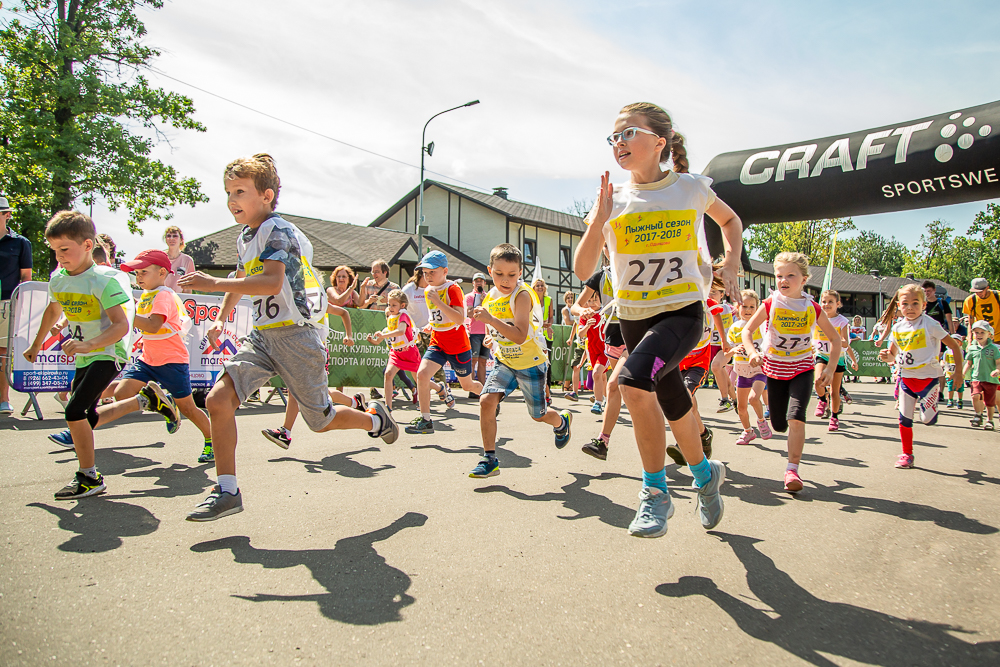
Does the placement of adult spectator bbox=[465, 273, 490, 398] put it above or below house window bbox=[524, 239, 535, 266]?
below

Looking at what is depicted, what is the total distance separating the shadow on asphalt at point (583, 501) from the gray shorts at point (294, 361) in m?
1.34

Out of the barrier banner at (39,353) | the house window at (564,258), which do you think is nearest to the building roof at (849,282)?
the house window at (564,258)

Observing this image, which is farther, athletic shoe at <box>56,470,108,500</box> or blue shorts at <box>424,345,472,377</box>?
blue shorts at <box>424,345,472,377</box>

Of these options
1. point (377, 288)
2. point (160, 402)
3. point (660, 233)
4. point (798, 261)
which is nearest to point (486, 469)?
point (660, 233)

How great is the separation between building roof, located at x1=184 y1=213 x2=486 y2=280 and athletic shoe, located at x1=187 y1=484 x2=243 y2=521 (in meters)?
27.3

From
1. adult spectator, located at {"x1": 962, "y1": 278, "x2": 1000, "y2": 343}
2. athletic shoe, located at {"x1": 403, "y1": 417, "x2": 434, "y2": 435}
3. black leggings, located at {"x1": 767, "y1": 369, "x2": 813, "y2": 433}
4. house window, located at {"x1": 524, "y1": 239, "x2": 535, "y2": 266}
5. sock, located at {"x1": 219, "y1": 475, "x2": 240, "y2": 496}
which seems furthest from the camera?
house window, located at {"x1": 524, "y1": 239, "x2": 535, "y2": 266}

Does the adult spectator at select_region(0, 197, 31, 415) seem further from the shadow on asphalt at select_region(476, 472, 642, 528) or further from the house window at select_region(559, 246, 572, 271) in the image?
the house window at select_region(559, 246, 572, 271)

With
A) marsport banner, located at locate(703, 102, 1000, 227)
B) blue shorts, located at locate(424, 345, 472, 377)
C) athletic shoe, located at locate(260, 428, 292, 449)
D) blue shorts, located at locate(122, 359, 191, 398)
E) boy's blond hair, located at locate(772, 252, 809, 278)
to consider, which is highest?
marsport banner, located at locate(703, 102, 1000, 227)

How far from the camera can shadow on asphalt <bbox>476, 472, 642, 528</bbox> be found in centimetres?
378

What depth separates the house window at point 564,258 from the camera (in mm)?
40750

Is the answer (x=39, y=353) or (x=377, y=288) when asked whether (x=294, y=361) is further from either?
(x=377, y=288)

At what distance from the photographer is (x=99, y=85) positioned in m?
22.8

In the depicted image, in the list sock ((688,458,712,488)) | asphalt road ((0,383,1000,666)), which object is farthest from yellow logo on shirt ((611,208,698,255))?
asphalt road ((0,383,1000,666))

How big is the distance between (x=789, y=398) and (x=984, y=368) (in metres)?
6.67
